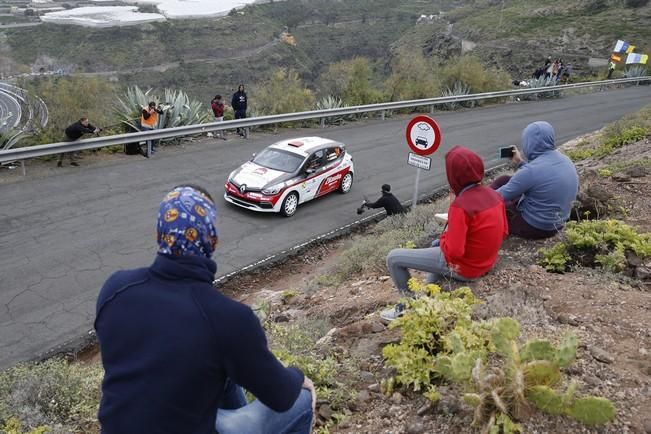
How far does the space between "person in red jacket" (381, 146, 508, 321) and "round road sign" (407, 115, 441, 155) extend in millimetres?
5464

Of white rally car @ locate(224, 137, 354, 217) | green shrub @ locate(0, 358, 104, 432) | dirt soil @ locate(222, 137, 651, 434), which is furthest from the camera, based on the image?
white rally car @ locate(224, 137, 354, 217)

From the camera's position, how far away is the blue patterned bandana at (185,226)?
2.50 meters

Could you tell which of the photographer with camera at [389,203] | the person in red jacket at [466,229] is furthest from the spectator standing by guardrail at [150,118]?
the person in red jacket at [466,229]

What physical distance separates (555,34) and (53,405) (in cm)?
6173

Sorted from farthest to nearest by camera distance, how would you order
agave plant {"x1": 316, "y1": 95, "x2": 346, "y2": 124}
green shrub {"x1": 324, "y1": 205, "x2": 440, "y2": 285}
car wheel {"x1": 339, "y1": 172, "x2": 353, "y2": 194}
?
1. agave plant {"x1": 316, "y1": 95, "x2": 346, "y2": 124}
2. car wheel {"x1": 339, "y1": 172, "x2": 353, "y2": 194}
3. green shrub {"x1": 324, "y1": 205, "x2": 440, "y2": 285}

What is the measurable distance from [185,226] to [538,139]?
199 inches

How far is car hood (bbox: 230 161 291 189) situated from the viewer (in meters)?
12.3

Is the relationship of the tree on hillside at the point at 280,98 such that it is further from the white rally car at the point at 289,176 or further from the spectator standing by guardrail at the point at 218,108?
Answer: the white rally car at the point at 289,176

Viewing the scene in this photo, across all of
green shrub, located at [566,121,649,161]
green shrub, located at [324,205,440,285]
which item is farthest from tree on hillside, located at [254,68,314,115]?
green shrub, located at [324,205,440,285]

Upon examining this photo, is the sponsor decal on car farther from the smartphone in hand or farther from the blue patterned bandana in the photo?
the blue patterned bandana

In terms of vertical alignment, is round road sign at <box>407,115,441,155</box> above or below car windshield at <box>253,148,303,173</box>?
above

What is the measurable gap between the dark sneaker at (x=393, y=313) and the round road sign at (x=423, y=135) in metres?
5.75

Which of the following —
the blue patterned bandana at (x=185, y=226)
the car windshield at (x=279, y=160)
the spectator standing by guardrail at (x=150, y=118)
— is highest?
the blue patterned bandana at (x=185, y=226)

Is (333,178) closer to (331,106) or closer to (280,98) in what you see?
(280,98)
